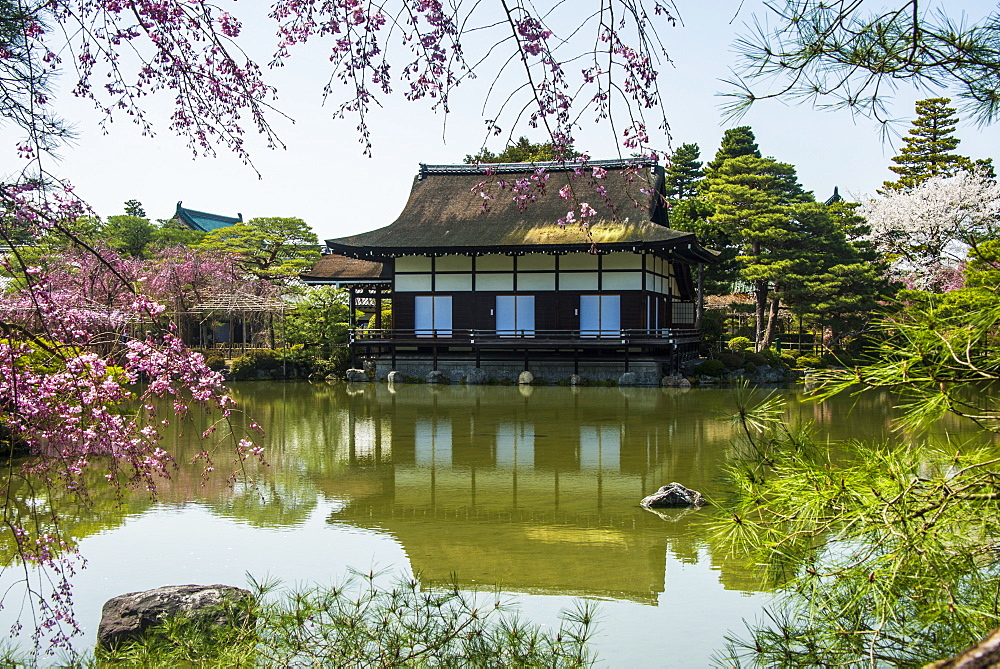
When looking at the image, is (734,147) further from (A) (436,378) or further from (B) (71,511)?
(B) (71,511)

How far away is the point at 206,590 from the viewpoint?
4363mm

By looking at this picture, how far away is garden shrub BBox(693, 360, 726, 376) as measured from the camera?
19.4m

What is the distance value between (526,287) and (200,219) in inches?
886

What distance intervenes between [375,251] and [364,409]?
6.59 metres

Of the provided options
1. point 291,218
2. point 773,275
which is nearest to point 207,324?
point 291,218

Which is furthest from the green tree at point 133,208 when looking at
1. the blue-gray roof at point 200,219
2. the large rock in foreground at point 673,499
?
the large rock in foreground at point 673,499

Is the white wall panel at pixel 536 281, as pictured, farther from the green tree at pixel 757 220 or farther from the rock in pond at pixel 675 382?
the green tree at pixel 757 220

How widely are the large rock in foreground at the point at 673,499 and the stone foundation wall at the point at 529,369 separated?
1156 cm

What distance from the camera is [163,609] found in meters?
4.23

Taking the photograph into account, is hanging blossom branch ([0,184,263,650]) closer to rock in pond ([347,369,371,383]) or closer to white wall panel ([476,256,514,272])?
rock in pond ([347,369,371,383])

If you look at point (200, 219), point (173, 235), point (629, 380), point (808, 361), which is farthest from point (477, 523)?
point (200, 219)

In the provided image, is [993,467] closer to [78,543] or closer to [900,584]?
[900,584]

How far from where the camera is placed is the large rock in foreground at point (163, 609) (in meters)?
4.10

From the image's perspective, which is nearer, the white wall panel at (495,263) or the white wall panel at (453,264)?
the white wall panel at (495,263)
